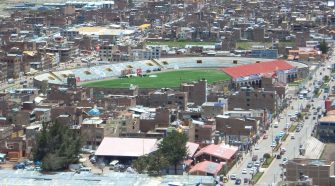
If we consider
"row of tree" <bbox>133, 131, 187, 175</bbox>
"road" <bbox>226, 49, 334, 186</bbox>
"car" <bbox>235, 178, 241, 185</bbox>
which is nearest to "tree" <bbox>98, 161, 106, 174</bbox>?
"row of tree" <bbox>133, 131, 187, 175</bbox>

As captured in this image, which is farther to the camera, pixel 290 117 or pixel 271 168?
pixel 290 117

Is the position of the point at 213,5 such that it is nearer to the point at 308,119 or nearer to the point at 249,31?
the point at 249,31

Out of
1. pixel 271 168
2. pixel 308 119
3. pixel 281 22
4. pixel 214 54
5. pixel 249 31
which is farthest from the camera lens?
pixel 281 22

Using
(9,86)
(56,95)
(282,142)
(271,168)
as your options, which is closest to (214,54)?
(9,86)

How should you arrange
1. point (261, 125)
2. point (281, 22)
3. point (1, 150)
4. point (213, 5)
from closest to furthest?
1. point (1, 150)
2. point (261, 125)
3. point (281, 22)
4. point (213, 5)

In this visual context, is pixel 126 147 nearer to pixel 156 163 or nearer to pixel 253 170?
pixel 156 163

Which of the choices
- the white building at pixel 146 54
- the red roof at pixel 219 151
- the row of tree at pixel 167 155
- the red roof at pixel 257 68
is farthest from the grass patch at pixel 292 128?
the white building at pixel 146 54
